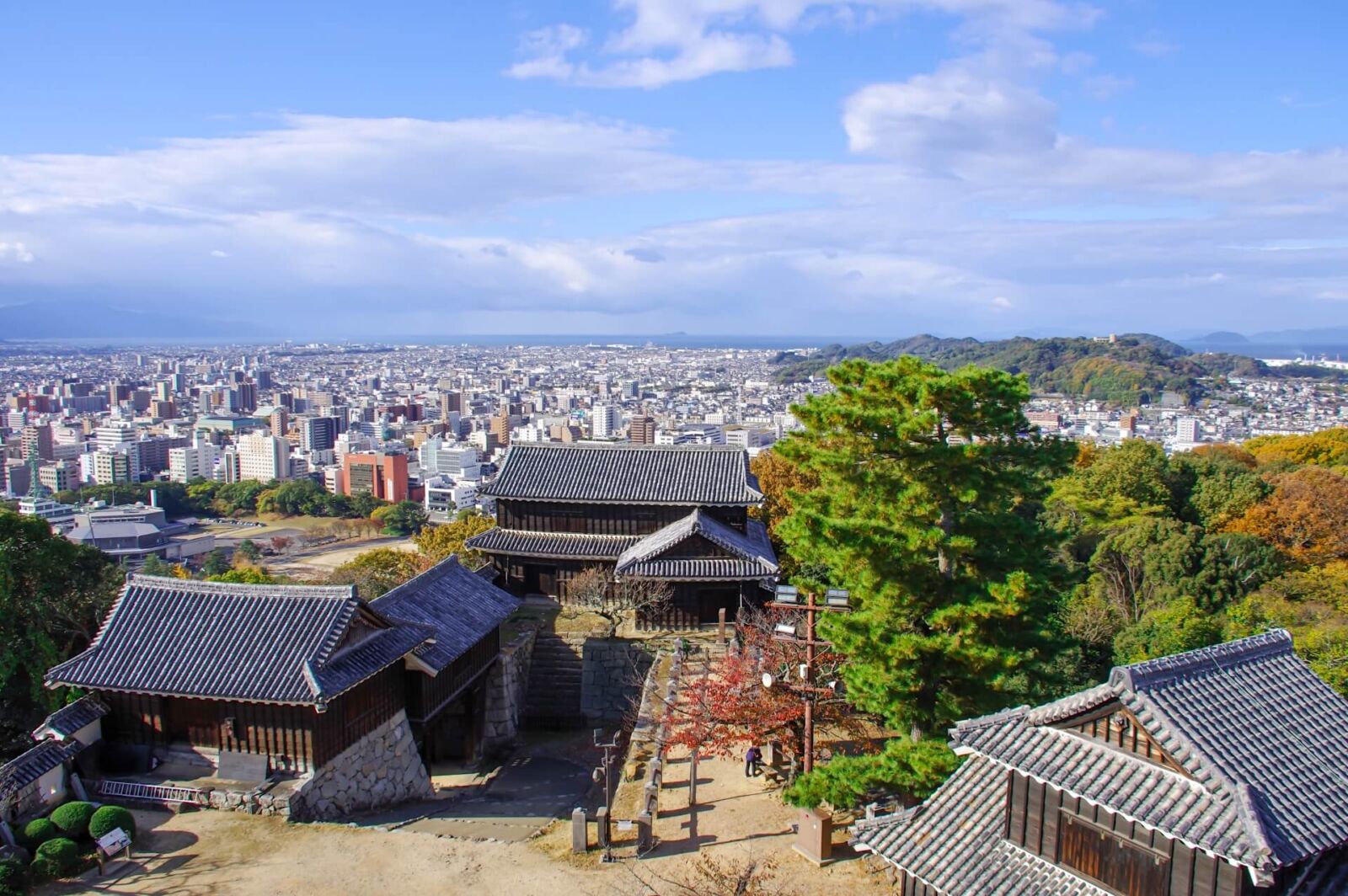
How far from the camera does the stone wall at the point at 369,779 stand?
14.3 meters

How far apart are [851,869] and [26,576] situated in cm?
1658

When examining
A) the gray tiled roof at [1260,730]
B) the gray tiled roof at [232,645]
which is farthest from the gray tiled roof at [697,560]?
the gray tiled roof at [1260,730]

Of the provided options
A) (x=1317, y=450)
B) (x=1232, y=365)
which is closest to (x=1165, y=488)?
(x=1317, y=450)

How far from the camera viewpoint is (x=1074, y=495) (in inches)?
1294

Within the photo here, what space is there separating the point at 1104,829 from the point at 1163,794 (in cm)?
72

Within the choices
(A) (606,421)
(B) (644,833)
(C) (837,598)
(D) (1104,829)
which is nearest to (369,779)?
(B) (644,833)

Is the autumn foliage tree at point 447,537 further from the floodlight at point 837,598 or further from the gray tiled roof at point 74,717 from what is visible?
the floodlight at point 837,598

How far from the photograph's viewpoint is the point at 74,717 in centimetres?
1427

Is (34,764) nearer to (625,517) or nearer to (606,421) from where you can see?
(625,517)

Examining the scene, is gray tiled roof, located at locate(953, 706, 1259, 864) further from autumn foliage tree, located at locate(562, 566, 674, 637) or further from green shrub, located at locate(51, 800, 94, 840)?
autumn foliage tree, located at locate(562, 566, 674, 637)

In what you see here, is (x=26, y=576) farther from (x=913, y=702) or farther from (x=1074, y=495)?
(x=1074, y=495)

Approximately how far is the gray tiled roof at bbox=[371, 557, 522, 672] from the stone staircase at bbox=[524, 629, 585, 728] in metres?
2.15

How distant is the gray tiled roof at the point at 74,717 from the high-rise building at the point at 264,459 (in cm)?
10904

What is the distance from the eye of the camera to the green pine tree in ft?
40.9
